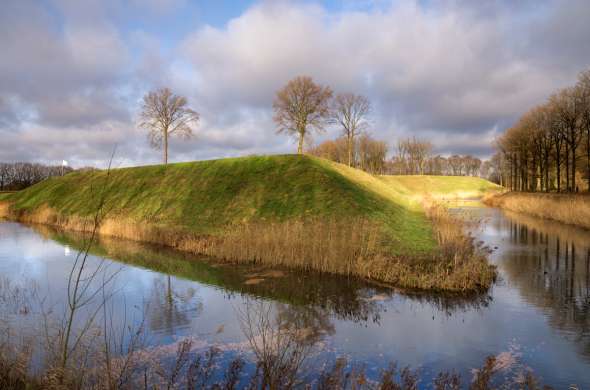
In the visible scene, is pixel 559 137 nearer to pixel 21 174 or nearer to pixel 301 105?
pixel 301 105

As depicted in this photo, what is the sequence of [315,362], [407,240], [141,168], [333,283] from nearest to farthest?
[315,362], [333,283], [407,240], [141,168]

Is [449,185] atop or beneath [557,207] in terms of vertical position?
atop

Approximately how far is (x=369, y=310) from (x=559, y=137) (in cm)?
5236

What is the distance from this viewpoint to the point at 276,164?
37.9 meters

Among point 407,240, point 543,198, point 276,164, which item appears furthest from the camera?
point 543,198

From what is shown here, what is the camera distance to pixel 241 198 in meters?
31.8

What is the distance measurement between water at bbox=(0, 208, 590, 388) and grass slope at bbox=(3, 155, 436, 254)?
5276mm

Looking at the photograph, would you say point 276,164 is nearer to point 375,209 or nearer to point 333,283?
point 375,209

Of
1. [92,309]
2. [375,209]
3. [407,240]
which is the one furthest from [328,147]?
[92,309]

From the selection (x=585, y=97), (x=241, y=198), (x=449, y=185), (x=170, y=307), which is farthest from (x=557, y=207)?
(x=449, y=185)

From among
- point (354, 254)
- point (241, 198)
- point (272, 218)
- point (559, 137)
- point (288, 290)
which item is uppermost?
point (559, 137)

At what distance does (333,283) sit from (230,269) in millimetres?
5236

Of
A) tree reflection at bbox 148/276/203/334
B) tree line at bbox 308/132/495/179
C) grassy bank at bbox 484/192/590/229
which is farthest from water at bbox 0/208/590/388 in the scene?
tree line at bbox 308/132/495/179

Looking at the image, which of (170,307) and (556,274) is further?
(556,274)
